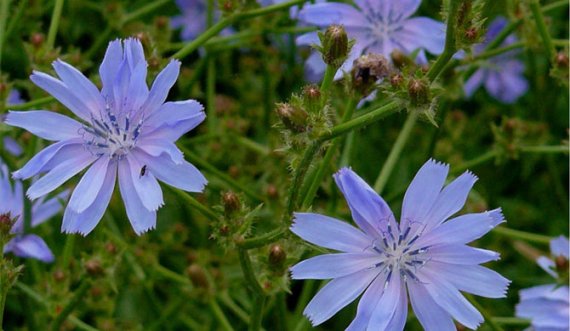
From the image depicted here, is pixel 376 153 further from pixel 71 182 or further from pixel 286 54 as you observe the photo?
pixel 71 182

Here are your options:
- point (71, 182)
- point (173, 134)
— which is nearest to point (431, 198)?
point (173, 134)

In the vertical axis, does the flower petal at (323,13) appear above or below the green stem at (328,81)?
above

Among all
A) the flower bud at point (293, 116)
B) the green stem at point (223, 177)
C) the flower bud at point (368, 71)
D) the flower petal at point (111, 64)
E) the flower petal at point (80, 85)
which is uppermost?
the green stem at point (223, 177)

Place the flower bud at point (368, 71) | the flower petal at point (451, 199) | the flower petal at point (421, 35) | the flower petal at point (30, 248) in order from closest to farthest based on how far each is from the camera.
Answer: the flower petal at point (451, 199) < the flower bud at point (368, 71) < the flower petal at point (30, 248) < the flower petal at point (421, 35)

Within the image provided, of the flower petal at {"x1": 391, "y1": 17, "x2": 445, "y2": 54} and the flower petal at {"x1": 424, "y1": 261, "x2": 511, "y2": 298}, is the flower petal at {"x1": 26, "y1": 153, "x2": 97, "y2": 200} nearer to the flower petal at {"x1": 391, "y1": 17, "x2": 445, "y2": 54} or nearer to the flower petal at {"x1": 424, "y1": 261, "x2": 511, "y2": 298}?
the flower petal at {"x1": 424, "y1": 261, "x2": 511, "y2": 298}

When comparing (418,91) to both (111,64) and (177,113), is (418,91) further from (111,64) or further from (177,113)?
(111,64)

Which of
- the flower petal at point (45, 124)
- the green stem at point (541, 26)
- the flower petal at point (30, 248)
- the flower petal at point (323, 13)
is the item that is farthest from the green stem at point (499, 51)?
the flower petal at point (30, 248)

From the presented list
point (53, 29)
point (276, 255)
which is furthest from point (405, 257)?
point (53, 29)

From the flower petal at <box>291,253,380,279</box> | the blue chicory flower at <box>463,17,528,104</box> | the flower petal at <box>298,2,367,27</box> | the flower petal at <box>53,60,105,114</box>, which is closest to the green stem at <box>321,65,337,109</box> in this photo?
the flower petal at <box>291,253,380,279</box>

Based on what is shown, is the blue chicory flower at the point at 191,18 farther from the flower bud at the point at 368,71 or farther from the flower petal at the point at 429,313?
the flower petal at the point at 429,313
